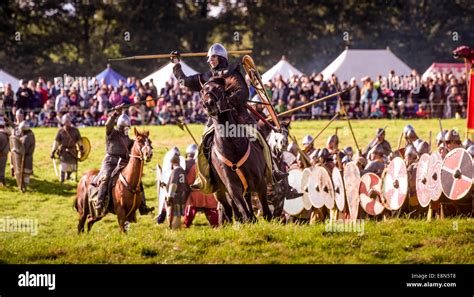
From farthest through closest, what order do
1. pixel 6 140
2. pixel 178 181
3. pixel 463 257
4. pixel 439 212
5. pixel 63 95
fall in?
pixel 63 95, pixel 6 140, pixel 178 181, pixel 439 212, pixel 463 257

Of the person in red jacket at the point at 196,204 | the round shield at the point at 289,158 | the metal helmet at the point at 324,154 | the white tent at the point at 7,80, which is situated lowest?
the person in red jacket at the point at 196,204

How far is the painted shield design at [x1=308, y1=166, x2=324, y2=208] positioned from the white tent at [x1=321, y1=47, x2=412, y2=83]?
22.5 m

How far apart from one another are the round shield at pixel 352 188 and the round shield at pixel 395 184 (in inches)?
30.7

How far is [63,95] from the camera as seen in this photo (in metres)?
36.9

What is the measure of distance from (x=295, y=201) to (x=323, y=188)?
1.63 m

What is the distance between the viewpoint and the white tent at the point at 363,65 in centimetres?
4184

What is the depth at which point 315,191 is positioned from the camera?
1928 cm

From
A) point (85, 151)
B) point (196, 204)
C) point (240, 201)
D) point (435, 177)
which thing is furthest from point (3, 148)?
point (435, 177)

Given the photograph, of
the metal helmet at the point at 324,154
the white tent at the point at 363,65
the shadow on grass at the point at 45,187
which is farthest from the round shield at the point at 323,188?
the white tent at the point at 363,65

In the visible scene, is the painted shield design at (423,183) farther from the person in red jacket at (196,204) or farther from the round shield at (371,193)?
the person in red jacket at (196,204)

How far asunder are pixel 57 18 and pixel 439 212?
126ft

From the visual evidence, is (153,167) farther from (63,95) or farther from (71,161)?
(63,95)

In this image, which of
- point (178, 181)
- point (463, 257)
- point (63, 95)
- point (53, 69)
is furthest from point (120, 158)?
point (53, 69)

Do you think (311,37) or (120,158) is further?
(311,37)
